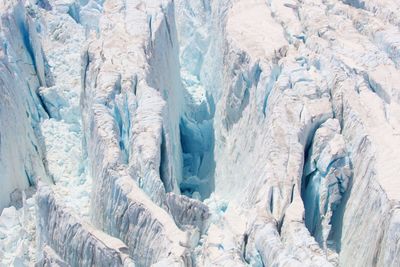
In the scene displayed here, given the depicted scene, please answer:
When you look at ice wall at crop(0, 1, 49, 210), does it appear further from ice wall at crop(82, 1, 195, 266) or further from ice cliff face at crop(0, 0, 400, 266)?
ice wall at crop(82, 1, 195, 266)

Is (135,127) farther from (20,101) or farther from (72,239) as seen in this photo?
(20,101)

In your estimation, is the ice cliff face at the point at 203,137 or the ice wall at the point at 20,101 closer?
the ice cliff face at the point at 203,137

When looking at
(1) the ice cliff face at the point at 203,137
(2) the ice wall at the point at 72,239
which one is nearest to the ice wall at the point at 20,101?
(1) the ice cliff face at the point at 203,137

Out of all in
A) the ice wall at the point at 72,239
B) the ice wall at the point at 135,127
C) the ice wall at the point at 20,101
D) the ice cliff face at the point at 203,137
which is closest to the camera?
the ice wall at the point at 72,239

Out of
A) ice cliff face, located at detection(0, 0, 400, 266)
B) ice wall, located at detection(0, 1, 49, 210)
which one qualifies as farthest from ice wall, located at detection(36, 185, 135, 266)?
ice wall, located at detection(0, 1, 49, 210)

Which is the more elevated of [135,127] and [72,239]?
[135,127]

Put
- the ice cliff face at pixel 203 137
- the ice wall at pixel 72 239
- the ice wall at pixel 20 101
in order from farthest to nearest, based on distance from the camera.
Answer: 1. the ice wall at pixel 20 101
2. the ice cliff face at pixel 203 137
3. the ice wall at pixel 72 239

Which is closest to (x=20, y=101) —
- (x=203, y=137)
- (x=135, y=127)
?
(x=135, y=127)

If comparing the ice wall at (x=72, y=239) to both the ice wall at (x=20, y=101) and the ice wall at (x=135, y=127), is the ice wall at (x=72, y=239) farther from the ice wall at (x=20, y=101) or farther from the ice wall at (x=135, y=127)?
the ice wall at (x=20, y=101)
